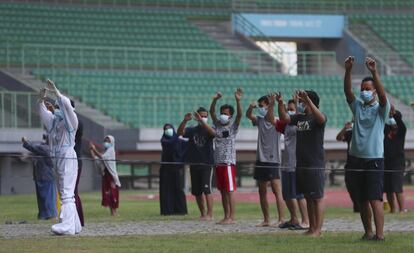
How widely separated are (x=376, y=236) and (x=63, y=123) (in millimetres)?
4699

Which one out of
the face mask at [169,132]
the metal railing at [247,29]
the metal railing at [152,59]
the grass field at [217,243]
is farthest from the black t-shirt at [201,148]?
the metal railing at [247,29]

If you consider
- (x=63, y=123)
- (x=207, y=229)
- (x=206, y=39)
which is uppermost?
(x=206, y=39)

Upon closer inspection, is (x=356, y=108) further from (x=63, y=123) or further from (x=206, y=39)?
(x=206, y=39)

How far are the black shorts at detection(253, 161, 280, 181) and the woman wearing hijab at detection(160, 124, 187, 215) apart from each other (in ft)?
13.2

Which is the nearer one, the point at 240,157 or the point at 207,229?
the point at 207,229

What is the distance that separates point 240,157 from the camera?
3744 centimetres

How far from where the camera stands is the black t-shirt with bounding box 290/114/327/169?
15.1 metres

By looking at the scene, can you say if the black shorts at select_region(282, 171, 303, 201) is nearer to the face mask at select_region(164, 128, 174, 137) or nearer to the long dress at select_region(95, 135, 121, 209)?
the face mask at select_region(164, 128, 174, 137)

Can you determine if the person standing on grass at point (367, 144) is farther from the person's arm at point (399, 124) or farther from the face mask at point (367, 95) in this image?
the person's arm at point (399, 124)

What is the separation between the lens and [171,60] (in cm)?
4112

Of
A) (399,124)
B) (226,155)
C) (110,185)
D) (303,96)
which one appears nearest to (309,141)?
(303,96)

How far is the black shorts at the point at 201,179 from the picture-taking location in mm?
20172

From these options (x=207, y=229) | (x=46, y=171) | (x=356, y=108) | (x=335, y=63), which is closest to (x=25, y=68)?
(x=335, y=63)

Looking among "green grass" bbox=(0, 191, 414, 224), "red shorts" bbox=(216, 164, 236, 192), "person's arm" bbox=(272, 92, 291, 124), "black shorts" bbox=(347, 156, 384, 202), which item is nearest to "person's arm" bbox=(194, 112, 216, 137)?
"red shorts" bbox=(216, 164, 236, 192)
